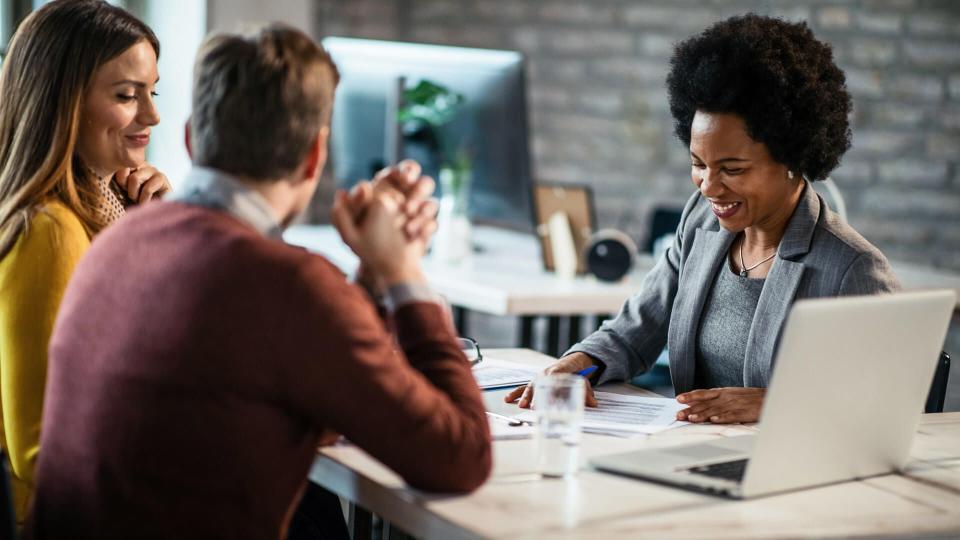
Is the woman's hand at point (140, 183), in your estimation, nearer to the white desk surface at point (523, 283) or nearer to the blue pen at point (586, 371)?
the blue pen at point (586, 371)

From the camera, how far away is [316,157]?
1.39 meters

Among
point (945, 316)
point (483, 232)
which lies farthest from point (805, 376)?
point (483, 232)

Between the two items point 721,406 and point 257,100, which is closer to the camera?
point 257,100

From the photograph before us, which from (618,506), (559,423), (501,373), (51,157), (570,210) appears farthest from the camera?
(570,210)

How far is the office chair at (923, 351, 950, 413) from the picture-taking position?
6.52ft

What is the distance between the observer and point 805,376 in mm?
1392

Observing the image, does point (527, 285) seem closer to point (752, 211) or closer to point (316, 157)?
point (752, 211)

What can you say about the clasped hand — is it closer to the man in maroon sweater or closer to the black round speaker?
the man in maroon sweater

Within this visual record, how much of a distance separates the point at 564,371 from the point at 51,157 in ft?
2.83

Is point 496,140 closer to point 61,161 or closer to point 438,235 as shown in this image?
point 438,235

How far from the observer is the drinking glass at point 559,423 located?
1484 millimetres

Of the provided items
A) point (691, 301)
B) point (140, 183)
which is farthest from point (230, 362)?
point (691, 301)

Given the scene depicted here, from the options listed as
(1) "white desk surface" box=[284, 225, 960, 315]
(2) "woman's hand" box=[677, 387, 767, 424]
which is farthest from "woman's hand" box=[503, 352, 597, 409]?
(1) "white desk surface" box=[284, 225, 960, 315]

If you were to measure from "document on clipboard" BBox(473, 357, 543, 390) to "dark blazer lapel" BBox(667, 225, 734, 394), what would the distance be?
0.25m
